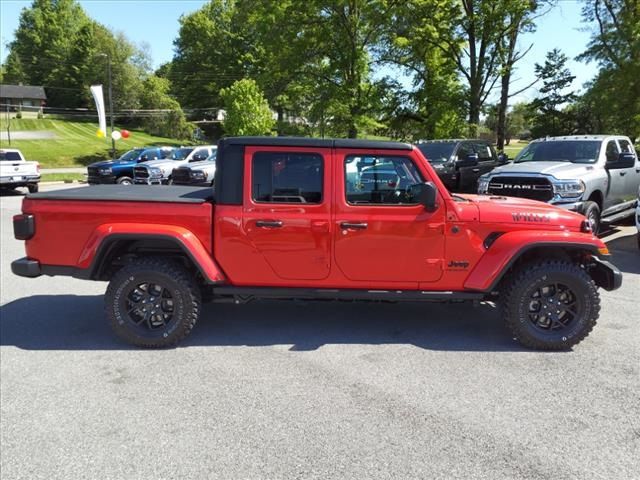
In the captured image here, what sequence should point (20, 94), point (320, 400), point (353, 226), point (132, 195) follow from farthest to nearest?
1. point (20, 94)
2. point (132, 195)
3. point (353, 226)
4. point (320, 400)

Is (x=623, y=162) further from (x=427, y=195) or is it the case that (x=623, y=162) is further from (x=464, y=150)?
(x=427, y=195)

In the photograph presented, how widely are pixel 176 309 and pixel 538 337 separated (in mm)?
3130

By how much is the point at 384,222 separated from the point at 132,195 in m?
2.28

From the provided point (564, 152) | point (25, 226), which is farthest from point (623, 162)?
point (25, 226)

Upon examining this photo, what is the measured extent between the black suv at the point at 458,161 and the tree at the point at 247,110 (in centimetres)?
2337

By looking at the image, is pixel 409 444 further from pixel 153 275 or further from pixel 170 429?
pixel 153 275

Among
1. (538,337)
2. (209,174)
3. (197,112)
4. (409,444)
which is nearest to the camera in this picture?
(409,444)

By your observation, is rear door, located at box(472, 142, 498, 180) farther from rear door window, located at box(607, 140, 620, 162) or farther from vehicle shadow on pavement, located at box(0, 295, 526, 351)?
vehicle shadow on pavement, located at box(0, 295, 526, 351)

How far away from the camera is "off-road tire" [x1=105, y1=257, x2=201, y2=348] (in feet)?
14.3

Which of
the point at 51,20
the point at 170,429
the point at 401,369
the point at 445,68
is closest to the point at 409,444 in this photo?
the point at 401,369

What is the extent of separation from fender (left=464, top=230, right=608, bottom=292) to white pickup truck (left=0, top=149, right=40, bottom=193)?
1940 centimetres

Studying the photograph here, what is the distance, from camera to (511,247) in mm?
4188

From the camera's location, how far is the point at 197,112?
76.8 meters

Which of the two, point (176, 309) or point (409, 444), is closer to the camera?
point (409, 444)
